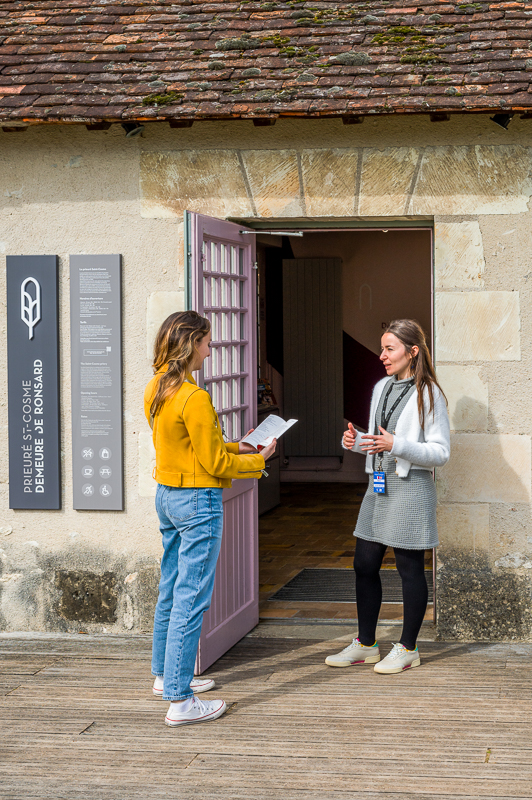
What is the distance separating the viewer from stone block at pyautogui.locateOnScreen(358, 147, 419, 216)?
221 inches

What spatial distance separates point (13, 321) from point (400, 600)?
A: 3.28 metres

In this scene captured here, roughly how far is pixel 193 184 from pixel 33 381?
162cm

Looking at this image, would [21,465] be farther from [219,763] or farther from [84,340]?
[219,763]

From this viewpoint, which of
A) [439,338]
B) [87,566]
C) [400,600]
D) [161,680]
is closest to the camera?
[161,680]

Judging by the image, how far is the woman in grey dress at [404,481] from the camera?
4.99 m

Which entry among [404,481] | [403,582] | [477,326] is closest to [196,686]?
[403,582]

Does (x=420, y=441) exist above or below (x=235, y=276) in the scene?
below

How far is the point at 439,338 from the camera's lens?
18.5 feet

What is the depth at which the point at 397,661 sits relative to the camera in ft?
16.8

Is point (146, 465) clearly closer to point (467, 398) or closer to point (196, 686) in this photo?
point (196, 686)

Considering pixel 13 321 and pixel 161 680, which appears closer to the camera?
pixel 161 680

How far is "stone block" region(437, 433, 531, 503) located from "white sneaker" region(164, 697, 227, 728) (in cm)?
194

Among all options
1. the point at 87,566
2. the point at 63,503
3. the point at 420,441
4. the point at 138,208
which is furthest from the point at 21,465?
the point at 420,441

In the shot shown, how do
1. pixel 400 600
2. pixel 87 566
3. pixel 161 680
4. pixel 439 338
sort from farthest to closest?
1. pixel 400 600
2. pixel 87 566
3. pixel 439 338
4. pixel 161 680
